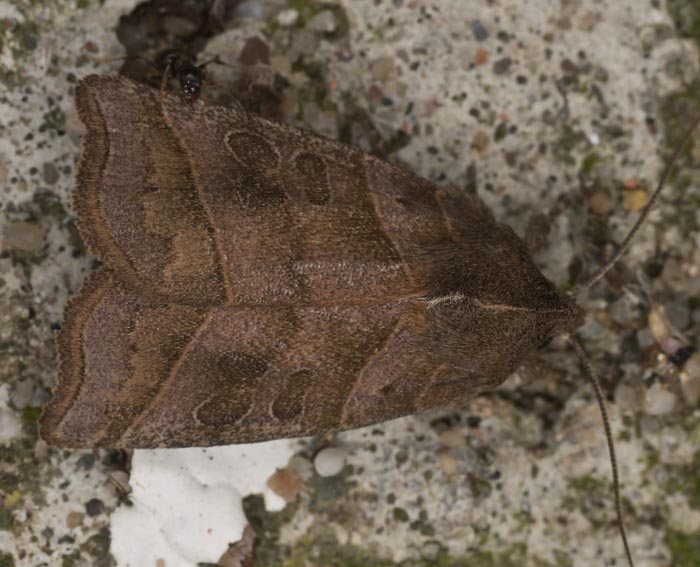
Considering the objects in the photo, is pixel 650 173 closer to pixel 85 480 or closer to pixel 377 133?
pixel 377 133

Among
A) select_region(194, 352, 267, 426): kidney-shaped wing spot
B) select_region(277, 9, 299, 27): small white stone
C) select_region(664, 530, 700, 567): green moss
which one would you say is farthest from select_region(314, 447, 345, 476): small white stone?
select_region(277, 9, 299, 27): small white stone

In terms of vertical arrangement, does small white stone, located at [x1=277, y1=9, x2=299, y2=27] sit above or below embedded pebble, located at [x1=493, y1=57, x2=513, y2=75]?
above

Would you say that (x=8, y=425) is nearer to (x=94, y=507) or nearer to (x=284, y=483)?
(x=94, y=507)

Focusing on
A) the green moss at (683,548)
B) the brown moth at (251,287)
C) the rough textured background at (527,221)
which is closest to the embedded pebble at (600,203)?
the rough textured background at (527,221)

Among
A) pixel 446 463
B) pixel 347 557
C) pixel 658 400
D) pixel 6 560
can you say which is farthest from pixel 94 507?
pixel 658 400

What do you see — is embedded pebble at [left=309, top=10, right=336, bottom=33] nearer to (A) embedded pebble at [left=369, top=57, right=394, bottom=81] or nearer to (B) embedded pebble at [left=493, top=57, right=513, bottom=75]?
(A) embedded pebble at [left=369, top=57, right=394, bottom=81]

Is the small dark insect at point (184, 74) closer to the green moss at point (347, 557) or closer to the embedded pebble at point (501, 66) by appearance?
the embedded pebble at point (501, 66)
